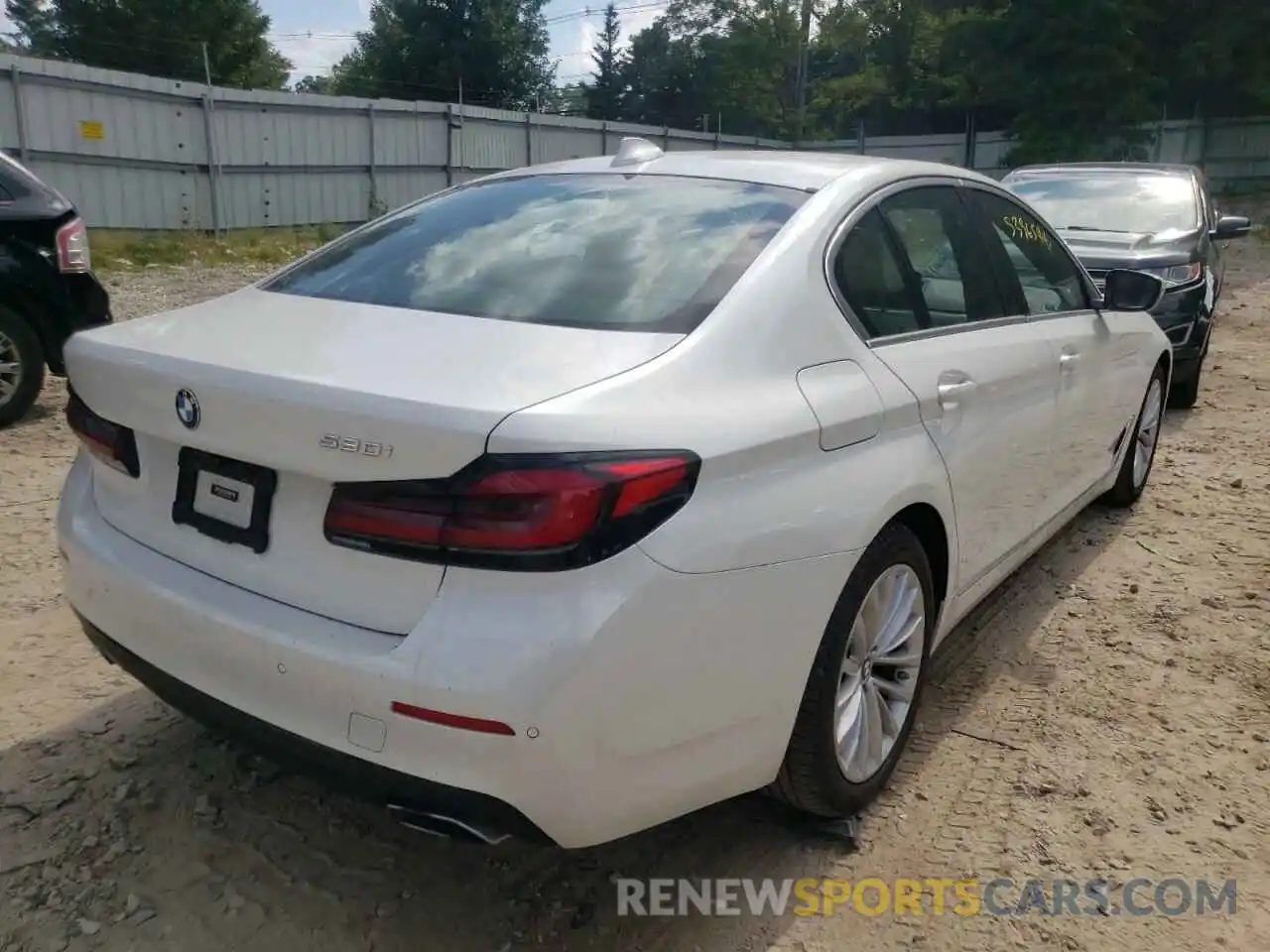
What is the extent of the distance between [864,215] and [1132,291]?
1807 millimetres

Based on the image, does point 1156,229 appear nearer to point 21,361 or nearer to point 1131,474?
point 1131,474

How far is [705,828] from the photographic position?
261 centimetres

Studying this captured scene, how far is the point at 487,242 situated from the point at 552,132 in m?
20.5

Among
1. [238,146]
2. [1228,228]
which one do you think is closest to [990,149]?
[238,146]

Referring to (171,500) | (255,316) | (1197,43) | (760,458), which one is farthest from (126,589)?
(1197,43)

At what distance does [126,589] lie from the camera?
2.23 m

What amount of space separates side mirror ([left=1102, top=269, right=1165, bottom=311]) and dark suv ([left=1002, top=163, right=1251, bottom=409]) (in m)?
2.60

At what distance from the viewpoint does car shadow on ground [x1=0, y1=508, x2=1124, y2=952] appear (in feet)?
7.36

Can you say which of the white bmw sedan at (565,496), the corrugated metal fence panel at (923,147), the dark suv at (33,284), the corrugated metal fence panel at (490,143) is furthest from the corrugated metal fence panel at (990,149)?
the white bmw sedan at (565,496)

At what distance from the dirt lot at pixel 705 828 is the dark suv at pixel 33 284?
93.3 inches

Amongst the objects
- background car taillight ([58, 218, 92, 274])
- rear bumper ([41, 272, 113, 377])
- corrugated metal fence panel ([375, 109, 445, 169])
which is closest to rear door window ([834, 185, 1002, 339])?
rear bumper ([41, 272, 113, 377])

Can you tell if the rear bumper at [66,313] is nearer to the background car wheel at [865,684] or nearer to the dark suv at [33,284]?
the dark suv at [33,284]

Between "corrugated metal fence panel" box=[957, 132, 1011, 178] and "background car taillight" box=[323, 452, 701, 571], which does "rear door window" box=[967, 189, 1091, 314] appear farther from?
"corrugated metal fence panel" box=[957, 132, 1011, 178]

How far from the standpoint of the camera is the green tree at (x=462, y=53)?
135 ft
